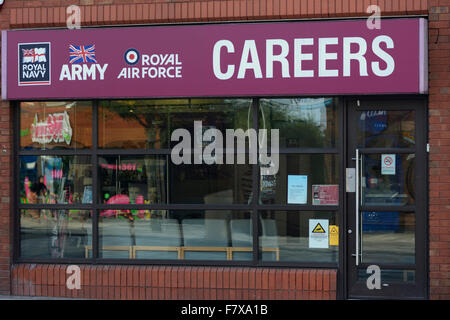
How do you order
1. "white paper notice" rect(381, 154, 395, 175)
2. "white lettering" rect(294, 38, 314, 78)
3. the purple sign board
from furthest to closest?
"white paper notice" rect(381, 154, 395, 175) → "white lettering" rect(294, 38, 314, 78) → the purple sign board

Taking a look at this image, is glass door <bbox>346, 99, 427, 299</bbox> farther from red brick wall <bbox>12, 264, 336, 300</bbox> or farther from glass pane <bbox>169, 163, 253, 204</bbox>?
glass pane <bbox>169, 163, 253, 204</bbox>

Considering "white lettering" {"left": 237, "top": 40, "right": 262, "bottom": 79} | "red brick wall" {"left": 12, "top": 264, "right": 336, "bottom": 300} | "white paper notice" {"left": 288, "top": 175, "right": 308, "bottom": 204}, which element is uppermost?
"white lettering" {"left": 237, "top": 40, "right": 262, "bottom": 79}

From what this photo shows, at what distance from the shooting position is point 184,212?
22.5 feet

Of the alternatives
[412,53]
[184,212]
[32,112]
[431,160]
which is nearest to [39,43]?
[32,112]

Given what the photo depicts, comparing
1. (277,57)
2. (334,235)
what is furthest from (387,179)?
(277,57)

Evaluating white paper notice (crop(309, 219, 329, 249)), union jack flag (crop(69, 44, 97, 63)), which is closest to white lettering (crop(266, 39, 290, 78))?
white paper notice (crop(309, 219, 329, 249))

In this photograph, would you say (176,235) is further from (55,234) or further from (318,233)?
(318,233)

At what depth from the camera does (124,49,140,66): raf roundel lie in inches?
264

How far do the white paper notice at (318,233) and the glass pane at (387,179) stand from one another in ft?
1.85

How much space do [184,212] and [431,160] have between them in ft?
10.0

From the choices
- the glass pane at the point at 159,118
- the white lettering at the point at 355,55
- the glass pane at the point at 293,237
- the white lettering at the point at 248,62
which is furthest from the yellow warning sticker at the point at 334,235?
the white lettering at the point at 248,62

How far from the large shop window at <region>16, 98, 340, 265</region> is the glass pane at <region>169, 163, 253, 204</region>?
1 centimetres

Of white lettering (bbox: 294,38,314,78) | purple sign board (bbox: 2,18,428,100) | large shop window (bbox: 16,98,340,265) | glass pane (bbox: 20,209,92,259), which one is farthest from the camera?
glass pane (bbox: 20,209,92,259)

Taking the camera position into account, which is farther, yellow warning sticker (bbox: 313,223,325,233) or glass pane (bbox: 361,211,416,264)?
yellow warning sticker (bbox: 313,223,325,233)
